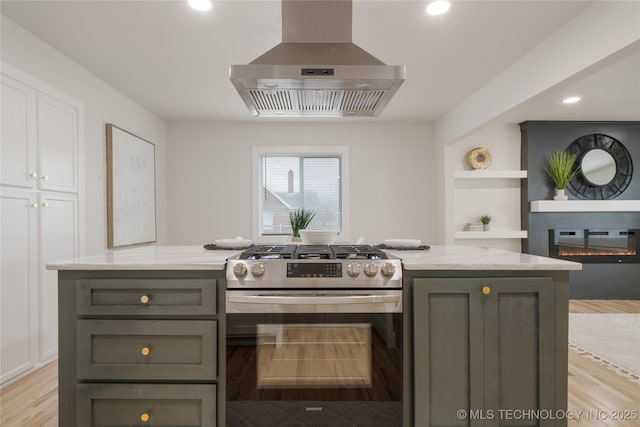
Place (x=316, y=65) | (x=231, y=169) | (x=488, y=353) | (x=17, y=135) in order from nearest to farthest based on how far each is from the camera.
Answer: (x=488, y=353) < (x=316, y=65) < (x=17, y=135) < (x=231, y=169)

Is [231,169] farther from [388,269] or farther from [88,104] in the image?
[388,269]

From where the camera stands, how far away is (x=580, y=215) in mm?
4797

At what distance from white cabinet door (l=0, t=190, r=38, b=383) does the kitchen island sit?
1137 mm

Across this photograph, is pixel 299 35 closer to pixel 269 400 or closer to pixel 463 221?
pixel 269 400

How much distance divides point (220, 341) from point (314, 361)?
1.41 ft

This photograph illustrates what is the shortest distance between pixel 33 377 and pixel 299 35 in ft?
9.33

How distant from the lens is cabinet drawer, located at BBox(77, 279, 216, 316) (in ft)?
5.32

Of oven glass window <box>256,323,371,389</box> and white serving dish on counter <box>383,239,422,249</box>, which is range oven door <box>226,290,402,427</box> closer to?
oven glass window <box>256,323,371,389</box>

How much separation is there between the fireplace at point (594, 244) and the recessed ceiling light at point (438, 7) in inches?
144

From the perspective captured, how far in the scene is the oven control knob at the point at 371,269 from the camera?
1.63 m

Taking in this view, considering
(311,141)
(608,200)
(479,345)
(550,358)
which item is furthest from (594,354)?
(311,141)

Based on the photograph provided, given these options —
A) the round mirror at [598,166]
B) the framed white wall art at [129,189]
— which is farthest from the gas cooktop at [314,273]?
the round mirror at [598,166]

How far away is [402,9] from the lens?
238 cm

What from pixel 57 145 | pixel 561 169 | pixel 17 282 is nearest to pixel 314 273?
pixel 17 282
